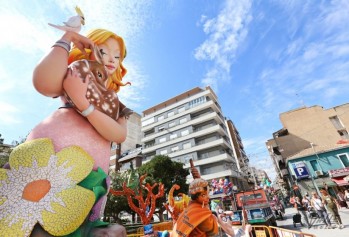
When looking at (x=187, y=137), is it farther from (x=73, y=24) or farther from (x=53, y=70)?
(x=53, y=70)

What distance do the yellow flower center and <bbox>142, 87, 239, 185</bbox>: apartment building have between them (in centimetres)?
2792

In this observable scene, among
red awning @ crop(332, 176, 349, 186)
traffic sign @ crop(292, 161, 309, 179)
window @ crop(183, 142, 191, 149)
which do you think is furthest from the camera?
window @ crop(183, 142, 191, 149)

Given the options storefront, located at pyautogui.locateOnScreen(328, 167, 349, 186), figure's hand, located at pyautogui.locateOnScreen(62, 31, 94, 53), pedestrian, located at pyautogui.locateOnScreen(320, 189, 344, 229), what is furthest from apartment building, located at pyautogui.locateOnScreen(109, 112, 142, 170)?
figure's hand, located at pyautogui.locateOnScreen(62, 31, 94, 53)

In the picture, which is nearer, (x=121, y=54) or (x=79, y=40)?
(x=79, y=40)

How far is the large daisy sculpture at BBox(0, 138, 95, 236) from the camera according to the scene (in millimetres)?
1125

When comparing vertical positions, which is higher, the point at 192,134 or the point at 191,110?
the point at 191,110

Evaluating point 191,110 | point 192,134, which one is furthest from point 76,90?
point 191,110

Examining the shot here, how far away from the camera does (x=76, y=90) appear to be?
60.9 inches

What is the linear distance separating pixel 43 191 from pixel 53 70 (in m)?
0.84

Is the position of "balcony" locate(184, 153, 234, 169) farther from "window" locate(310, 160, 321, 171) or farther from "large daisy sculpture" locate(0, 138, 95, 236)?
"large daisy sculpture" locate(0, 138, 95, 236)

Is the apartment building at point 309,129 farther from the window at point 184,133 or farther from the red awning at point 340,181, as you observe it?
the window at point 184,133

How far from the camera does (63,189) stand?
1242 mm

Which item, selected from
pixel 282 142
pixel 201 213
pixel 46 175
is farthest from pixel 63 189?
pixel 282 142

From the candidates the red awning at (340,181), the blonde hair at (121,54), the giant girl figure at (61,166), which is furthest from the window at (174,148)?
the giant girl figure at (61,166)
